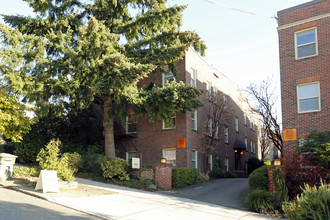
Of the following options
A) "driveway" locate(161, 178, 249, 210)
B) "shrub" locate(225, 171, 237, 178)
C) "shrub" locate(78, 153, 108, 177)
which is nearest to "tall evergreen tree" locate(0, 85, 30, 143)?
"shrub" locate(78, 153, 108, 177)

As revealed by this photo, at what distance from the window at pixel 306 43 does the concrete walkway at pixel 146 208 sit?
29.1 feet

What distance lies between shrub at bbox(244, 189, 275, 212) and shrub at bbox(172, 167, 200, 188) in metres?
5.46

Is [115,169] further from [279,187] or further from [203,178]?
[279,187]

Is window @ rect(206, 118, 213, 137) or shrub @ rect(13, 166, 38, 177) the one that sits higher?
window @ rect(206, 118, 213, 137)

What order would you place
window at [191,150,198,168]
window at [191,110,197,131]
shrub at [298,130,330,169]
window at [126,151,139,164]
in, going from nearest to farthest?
1. shrub at [298,130,330,169]
2. window at [191,150,198,168]
3. window at [191,110,197,131]
4. window at [126,151,139,164]

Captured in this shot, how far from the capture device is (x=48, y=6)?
18.4 metres

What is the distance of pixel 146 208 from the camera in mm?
10617

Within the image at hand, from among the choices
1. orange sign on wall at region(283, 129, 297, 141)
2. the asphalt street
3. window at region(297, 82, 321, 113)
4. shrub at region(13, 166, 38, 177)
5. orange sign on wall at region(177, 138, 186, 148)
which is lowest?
the asphalt street

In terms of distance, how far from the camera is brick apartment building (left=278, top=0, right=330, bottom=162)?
15023 millimetres

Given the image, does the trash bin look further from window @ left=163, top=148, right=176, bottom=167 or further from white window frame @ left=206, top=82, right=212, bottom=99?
white window frame @ left=206, top=82, right=212, bottom=99

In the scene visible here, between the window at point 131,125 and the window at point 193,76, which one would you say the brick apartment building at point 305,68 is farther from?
the window at point 131,125

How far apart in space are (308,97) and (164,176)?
8.26 metres

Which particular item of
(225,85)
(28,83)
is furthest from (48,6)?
(225,85)

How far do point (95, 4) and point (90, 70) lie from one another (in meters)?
5.38
